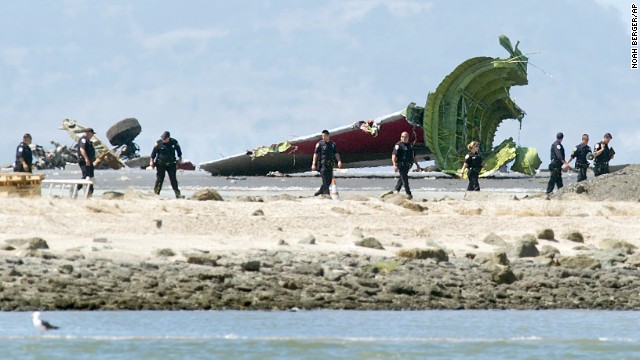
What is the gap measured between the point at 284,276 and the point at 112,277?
90.0 inches

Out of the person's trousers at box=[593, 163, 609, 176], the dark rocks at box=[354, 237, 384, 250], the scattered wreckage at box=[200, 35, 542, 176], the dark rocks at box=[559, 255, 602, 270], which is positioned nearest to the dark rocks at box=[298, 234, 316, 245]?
the dark rocks at box=[354, 237, 384, 250]

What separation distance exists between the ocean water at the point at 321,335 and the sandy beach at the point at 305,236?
1.74 feet

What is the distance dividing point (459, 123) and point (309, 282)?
39.5 m

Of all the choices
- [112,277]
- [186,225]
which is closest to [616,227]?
[186,225]

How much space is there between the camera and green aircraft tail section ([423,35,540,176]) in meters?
59.3

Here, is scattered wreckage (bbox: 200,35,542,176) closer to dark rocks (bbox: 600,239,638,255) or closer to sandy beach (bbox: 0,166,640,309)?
sandy beach (bbox: 0,166,640,309)

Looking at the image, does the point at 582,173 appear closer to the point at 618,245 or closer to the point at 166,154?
the point at 166,154

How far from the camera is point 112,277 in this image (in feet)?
69.5

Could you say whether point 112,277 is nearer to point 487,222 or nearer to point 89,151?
point 487,222

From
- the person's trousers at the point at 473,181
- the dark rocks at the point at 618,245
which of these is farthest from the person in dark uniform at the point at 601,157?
the dark rocks at the point at 618,245

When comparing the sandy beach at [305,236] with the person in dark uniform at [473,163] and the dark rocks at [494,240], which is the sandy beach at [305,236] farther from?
the person in dark uniform at [473,163]

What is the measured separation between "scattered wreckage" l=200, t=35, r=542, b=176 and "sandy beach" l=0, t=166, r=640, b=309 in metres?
23.7

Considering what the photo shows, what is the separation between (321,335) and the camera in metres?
19.1

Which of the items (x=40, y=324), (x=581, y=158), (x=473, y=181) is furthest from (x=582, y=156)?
(x=40, y=324)
